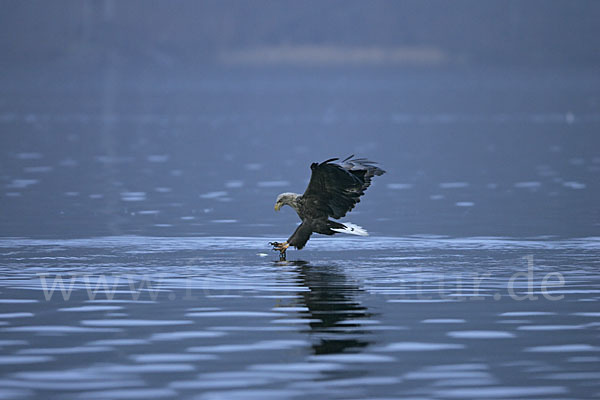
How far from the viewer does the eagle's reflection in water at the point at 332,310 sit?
11.7m

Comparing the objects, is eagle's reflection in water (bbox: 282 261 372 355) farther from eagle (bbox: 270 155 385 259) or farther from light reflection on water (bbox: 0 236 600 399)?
eagle (bbox: 270 155 385 259)

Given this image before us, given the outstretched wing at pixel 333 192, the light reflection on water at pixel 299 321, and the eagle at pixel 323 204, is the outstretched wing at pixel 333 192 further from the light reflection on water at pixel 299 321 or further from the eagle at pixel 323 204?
the light reflection on water at pixel 299 321

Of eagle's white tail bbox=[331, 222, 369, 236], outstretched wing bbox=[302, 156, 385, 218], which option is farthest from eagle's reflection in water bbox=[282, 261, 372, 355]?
outstretched wing bbox=[302, 156, 385, 218]

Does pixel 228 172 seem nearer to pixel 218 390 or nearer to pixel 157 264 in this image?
pixel 157 264

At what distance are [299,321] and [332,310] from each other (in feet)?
2.16

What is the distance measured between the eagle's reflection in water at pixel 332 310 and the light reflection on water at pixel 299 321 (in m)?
0.02

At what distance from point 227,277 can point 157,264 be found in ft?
4.71

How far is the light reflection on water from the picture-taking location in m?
10.3

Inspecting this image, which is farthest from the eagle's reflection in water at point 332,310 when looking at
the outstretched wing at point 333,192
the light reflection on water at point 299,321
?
the outstretched wing at point 333,192

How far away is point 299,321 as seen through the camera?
1264 centimetres

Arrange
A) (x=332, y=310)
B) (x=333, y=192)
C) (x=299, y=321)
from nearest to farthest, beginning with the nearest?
(x=299, y=321) < (x=332, y=310) < (x=333, y=192)

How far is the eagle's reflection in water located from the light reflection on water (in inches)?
0.9

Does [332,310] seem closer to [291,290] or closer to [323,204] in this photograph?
[291,290]

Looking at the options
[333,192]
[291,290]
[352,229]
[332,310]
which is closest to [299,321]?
[332,310]
